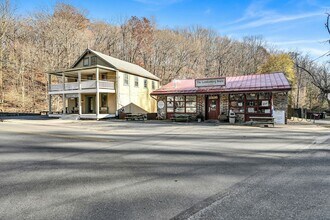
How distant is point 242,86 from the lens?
20219 millimetres

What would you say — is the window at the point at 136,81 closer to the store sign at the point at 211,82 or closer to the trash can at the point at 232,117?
the store sign at the point at 211,82

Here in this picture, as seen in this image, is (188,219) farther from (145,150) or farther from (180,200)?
(145,150)

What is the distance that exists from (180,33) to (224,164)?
50.9 meters

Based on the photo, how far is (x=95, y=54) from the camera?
25.9 meters

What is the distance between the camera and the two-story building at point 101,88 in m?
23.7

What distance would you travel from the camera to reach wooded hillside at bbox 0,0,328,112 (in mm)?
36438

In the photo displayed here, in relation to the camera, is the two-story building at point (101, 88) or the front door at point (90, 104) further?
the front door at point (90, 104)

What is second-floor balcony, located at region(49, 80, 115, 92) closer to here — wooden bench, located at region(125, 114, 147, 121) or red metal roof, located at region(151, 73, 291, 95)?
wooden bench, located at region(125, 114, 147, 121)

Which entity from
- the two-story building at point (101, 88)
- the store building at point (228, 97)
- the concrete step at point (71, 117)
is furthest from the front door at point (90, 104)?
the store building at point (228, 97)

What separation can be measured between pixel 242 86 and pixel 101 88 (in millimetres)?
13604

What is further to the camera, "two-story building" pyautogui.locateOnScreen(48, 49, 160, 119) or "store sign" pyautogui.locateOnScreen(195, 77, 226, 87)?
"two-story building" pyautogui.locateOnScreen(48, 49, 160, 119)

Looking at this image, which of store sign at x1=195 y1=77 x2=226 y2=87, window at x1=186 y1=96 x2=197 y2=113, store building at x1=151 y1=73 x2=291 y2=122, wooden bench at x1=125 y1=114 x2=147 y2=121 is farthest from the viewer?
wooden bench at x1=125 y1=114 x2=147 y2=121

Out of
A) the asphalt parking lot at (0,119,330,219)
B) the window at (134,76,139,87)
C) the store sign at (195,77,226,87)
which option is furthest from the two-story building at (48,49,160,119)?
the asphalt parking lot at (0,119,330,219)

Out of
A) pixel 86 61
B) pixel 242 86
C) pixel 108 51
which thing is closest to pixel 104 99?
pixel 86 61
